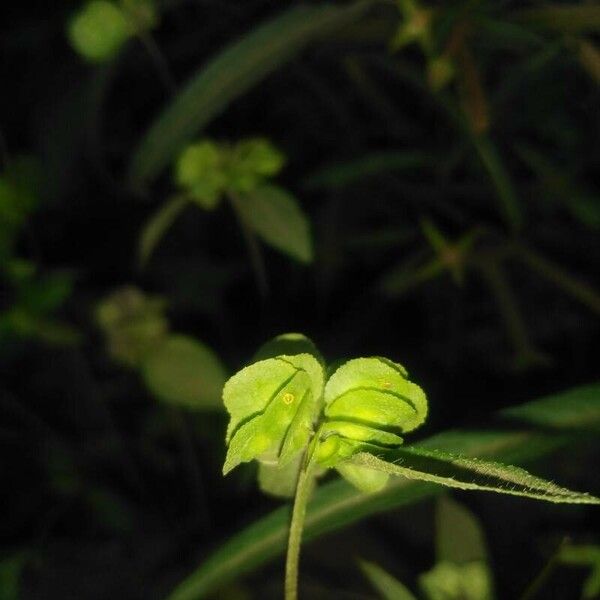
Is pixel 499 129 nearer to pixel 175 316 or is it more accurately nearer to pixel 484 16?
pixel 484 16

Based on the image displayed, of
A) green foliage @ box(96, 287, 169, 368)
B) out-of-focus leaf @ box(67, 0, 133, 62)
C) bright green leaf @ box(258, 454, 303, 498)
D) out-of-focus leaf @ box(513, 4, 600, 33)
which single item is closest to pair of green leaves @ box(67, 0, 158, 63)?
out-of-focus leaf @ box(67, 0, 133, 62)

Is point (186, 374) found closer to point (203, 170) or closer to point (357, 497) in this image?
point (203, 170)

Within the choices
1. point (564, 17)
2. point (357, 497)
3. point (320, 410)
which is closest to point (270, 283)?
point (564, 17)

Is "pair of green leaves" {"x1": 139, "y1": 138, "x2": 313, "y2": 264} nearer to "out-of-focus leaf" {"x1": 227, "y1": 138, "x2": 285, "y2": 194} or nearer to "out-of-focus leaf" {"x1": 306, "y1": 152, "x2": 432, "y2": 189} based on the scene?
"out-of-focus leaf" {"x1": 227, "y1": 138, "x2": 285, "y2": 194}

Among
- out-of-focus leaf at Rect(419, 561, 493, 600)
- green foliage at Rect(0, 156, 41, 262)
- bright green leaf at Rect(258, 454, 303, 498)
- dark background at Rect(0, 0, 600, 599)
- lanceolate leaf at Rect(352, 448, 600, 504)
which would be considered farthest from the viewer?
dark background at Rect(0, 0, 600, 599)

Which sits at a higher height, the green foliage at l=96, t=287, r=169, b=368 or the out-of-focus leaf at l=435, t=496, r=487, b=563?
the green foliage at l=96, t=287, r=169, b=368

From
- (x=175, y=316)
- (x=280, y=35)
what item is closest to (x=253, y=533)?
(x=280, y=35)

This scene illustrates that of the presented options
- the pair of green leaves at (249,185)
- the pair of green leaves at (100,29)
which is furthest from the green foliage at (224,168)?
the pair of green leaves at (100,29)
